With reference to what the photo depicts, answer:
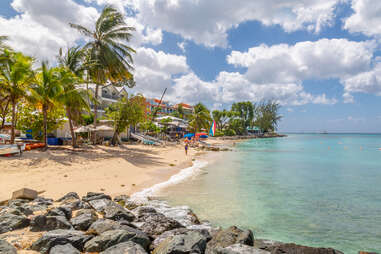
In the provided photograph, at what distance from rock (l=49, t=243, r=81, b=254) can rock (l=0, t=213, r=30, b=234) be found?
1587 millimetres

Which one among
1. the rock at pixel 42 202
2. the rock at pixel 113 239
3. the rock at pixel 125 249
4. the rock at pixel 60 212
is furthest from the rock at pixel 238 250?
the rock at pixel 42 202

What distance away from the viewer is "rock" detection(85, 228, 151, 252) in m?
4.06

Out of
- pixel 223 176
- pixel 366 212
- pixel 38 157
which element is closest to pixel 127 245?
pixel 366 212

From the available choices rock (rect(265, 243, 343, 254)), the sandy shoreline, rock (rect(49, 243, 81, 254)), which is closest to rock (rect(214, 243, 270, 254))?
rock (rect(265, 243, 343, 254))

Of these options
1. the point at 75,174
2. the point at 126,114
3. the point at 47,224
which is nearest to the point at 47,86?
the point at 75,174

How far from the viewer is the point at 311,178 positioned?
14203 mm

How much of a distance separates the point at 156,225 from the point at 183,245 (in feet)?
5.18

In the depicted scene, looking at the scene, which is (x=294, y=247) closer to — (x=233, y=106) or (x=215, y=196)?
(x=215, y=196)

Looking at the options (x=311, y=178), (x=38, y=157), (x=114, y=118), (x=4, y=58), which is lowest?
(x=311, y=178)

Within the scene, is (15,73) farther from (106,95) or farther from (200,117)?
(200,117)

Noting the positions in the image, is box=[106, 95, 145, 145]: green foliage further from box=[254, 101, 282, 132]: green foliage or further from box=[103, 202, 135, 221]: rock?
box=[254, 101, 282, 132]: green foliage

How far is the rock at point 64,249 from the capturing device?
12.2 feet

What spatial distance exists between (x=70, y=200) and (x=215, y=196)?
5393mm

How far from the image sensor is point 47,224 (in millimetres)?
4801
